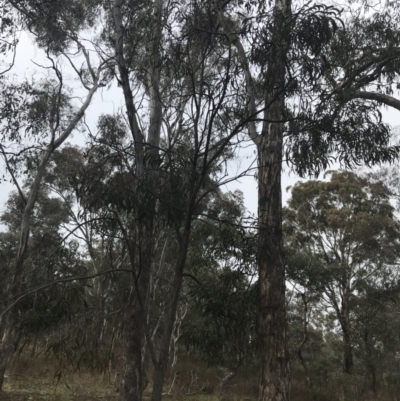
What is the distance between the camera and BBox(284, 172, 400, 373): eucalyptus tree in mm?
18031

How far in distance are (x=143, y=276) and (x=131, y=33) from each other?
133 inches

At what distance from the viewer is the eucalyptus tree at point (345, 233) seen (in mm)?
18031

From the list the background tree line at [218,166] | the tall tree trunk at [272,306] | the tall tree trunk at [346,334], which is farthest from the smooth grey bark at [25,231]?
the tall tree trunk at [346,334]

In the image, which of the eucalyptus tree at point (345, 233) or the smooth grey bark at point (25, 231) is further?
the eucalyptus tree at point (345, 233)

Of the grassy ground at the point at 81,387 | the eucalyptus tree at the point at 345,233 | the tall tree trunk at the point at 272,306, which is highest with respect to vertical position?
the eucalyptus tree at the point at 345,233

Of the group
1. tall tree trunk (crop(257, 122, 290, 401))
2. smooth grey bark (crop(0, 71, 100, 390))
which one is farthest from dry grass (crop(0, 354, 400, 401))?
tall tree trunk (crop(257, 122, 290, 401))

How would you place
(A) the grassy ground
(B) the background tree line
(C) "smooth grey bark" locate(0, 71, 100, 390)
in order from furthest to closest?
(A) the grassy ground
(C) "smooth grey bark" locate(0, 71, 100, 390)
(B) the background tree line

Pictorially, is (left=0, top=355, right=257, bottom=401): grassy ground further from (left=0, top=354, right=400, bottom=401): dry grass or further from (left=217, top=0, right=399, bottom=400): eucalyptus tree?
(left=217, top=0, right=399, bottom=400): eucalyptus tree

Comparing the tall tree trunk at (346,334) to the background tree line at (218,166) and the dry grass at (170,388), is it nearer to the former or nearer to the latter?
the dry grass at (170,388)

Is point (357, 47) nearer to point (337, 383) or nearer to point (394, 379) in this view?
point (337, 383)

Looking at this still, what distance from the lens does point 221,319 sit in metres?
4.70

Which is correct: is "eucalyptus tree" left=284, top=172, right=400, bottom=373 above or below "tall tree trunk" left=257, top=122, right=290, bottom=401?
above

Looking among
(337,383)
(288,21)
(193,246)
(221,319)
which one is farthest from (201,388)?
(288,21)

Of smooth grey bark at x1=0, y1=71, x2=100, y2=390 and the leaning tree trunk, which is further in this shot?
smooth grey bark at x1=0, y1=71, x2=100, y2=390
